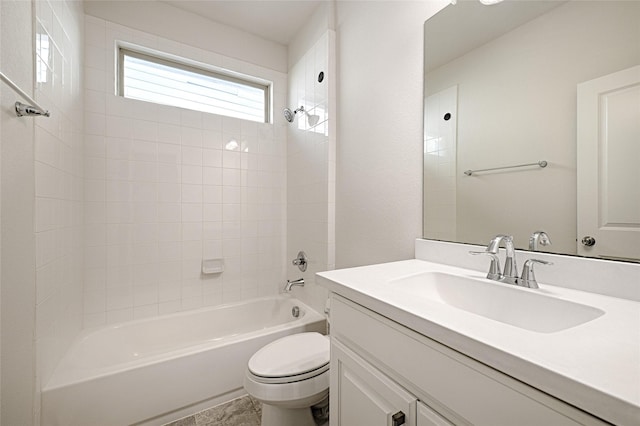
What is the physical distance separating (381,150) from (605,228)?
0.95m

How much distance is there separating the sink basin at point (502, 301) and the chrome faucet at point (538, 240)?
7.1 inches

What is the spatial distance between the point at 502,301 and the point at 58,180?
2.02 metres

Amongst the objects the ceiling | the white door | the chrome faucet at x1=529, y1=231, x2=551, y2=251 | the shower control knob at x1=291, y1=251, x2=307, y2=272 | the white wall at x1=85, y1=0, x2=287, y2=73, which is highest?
the ceiling

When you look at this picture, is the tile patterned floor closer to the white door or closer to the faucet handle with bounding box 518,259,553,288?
the faucet handle with bounding box 518,259,553,288

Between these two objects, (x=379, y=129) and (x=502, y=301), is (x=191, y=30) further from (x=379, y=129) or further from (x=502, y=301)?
(x=502, y=301)

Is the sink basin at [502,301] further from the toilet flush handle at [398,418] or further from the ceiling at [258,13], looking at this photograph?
the ceiling at [258,13]

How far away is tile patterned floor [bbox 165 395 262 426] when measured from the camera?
4.70 feet

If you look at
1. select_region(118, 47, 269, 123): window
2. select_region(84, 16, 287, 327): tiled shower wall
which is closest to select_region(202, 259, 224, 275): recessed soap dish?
select_region(84, 16, 287, 327): tiled shower wall

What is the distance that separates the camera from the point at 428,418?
575 millimetres

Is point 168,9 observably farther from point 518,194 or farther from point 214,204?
point 518,194

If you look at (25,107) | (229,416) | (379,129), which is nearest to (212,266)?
(229,416)

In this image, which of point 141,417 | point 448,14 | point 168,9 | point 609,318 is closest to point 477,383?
point 609,318

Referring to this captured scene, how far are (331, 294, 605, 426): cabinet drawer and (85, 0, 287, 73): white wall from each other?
2354 mm

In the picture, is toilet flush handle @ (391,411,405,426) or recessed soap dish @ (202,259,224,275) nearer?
toilet flush handle @ (391,411,405,426)
